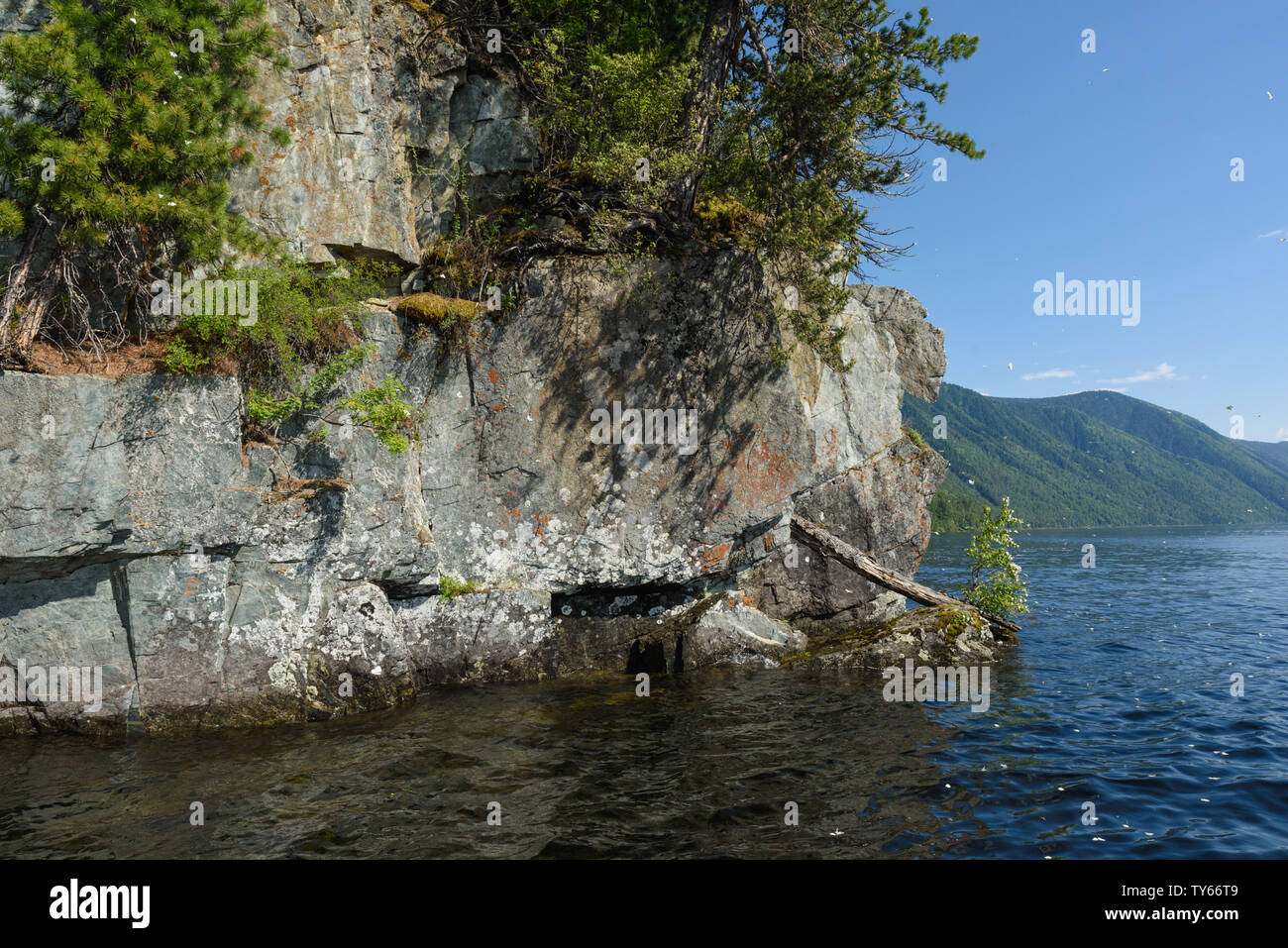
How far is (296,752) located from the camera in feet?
31.0

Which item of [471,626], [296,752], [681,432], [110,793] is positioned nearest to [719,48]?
[681,432]

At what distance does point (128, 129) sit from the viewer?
A: 10.7 meters

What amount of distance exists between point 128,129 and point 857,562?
16.5m

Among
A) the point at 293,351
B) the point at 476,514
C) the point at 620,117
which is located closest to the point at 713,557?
the point at 476,514

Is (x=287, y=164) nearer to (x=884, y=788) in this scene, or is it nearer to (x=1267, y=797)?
(x=884, y=788)

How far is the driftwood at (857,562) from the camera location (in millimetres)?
15703

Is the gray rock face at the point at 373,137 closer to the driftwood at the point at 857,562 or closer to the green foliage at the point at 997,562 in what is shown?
the driftwood at the point at 857,562

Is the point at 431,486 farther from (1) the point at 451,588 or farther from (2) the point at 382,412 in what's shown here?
(1) the point at 451,588

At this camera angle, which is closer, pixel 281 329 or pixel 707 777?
pixel 707 777

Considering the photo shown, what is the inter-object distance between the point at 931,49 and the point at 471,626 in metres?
15.3

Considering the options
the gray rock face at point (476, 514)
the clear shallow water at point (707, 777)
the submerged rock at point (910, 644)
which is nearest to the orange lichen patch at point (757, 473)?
the gray rock face at point (476, 514)

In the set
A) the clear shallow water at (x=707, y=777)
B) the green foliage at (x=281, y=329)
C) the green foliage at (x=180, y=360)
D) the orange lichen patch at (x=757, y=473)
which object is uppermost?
the green foliage at (x=281, y=329)

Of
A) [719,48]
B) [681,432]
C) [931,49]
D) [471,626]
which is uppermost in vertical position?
[719,48]

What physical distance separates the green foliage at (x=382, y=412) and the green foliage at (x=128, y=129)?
3.47 m
